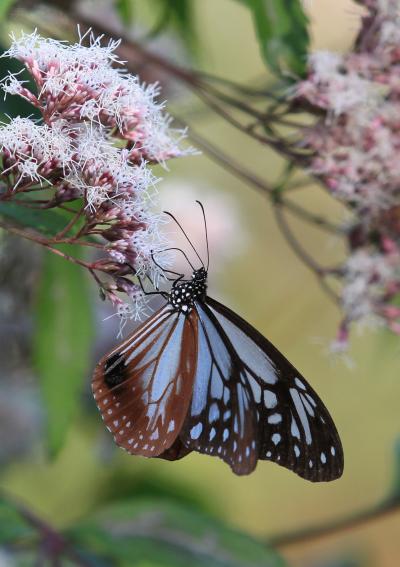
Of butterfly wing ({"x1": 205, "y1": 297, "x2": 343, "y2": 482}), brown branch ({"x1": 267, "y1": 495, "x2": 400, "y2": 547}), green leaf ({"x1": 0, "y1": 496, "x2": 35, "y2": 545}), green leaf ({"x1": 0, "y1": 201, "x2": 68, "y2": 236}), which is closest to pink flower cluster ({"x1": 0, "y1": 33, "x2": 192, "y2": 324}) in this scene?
green leaf ({"x1": 0, "y1": 201, "x2": 68, "y2": 236})

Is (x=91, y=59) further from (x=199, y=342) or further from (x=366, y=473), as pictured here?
(x=366, y=473)

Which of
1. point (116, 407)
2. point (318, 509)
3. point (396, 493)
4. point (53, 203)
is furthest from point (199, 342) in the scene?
point (318, 509)

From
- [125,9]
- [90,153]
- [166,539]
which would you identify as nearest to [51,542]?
[166,539]

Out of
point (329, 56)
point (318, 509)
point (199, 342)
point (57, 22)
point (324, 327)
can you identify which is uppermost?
point (324, 327)

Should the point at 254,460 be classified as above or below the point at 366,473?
below

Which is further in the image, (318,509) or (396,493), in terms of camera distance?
(318,509)

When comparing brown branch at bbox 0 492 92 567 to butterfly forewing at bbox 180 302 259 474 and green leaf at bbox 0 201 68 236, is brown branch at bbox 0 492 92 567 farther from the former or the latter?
green leaf at bbox 0 201 68 236

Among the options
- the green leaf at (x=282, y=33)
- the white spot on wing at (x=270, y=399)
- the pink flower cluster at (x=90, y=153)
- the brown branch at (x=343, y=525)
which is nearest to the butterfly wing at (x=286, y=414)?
the white spot on wing at (x=270, y=399)
